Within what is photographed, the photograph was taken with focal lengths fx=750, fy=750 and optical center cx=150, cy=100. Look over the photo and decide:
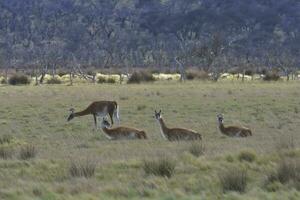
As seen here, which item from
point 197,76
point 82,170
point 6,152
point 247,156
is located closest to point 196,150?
point 247,156

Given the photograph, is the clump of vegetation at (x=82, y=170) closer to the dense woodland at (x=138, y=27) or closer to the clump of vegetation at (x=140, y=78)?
the clump of vegetation at (x=140, y=78)

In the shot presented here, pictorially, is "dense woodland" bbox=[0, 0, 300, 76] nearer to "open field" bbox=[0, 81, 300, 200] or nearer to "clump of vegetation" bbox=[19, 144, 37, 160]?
"open field" bbox=[0, 81, 300, 200]

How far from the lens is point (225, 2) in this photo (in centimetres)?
17938

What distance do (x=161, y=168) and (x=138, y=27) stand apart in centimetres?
16111

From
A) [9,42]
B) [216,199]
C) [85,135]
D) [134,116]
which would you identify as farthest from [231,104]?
[9,42]

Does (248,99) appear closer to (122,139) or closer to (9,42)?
(122,139)

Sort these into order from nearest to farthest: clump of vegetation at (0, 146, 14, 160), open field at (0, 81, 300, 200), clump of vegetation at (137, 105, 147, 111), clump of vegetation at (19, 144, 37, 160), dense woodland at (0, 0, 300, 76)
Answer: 1. open field at (0, 81, 300, 200)
2. clump of vegetation at (19, 144, 37, 160)
3. clump of vegetation at (0, 146, 14, 160)
4. clump of vegetation at (137, 105, 147, 111)
5. dense woodland at (0, 0, 300, 76)

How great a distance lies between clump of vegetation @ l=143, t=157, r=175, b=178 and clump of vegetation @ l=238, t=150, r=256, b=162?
1.98 m

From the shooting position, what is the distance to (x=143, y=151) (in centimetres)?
1686

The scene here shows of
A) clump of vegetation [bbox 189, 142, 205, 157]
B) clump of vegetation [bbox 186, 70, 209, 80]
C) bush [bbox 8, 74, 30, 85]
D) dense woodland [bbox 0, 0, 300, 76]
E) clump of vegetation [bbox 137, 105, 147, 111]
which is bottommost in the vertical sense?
bush [bbox 8, 74, 30, 85]

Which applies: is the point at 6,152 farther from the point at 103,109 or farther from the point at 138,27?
the point at 138,27

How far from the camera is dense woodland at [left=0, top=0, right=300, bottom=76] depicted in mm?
146250

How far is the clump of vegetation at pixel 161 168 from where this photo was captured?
13344 millimetres

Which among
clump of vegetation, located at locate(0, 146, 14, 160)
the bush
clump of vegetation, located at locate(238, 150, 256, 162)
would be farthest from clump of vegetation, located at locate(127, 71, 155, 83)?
clump of vegetation, located at locate(238, 150, 256, 162)
